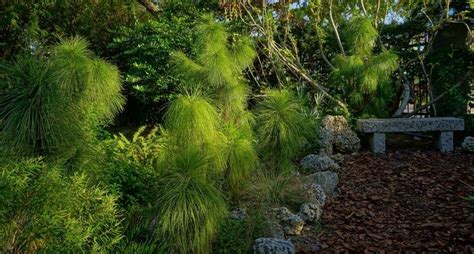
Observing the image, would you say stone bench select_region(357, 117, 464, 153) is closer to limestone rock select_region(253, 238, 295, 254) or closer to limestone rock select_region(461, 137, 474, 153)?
limestone rock select_region(461, 137, 474, 153)

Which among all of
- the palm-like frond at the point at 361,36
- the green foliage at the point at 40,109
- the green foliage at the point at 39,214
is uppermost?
the palm-like frond at the point at 361,36

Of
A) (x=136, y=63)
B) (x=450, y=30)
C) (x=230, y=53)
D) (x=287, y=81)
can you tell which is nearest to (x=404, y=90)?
(x=450, y=30)

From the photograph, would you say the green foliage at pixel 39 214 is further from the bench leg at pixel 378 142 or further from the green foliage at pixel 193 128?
the bench leg at pixel 378 142

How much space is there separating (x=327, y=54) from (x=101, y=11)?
178 inches

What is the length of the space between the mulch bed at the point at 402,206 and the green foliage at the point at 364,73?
104 cm

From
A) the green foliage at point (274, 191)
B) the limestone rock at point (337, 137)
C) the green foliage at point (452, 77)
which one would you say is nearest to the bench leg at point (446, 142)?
the green foliage at point (452, 77)

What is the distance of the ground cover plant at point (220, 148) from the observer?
2.42m

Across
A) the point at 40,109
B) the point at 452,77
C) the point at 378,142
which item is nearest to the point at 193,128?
the point at 40,109

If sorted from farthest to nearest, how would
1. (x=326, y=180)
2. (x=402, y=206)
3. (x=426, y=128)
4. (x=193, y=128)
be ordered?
(x=426, y=128) → (x=326, y=180) → (x=402, y=206) → (x=193, y=128)

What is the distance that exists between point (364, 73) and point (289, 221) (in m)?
3.35

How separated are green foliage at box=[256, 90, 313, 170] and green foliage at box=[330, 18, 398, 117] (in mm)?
2410

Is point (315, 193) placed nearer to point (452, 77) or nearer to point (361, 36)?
point (361, 36)

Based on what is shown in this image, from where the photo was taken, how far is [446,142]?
5.82 m

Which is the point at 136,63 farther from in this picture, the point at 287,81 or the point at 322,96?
the point at 322,96
